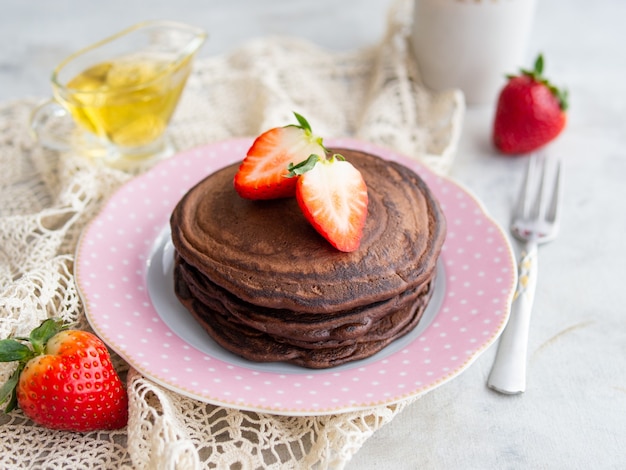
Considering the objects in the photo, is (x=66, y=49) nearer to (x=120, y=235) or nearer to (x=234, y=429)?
(x=120, y=235)

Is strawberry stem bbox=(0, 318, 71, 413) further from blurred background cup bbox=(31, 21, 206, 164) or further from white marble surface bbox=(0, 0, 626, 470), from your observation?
blurred background cup bbox=(31, 21, 206, 164)

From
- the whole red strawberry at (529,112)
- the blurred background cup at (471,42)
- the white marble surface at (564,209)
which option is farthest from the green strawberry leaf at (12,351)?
the blurred background cup at (471,42)

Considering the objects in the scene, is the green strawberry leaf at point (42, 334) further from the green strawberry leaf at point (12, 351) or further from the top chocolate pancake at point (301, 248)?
the top chocolate pancake at point (301, 248)

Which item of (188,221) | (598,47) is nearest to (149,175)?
(188,221)

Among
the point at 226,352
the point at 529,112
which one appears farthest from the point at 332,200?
the point at 529,112

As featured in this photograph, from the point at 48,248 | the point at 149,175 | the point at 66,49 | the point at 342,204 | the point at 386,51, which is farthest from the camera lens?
the point at 66,49

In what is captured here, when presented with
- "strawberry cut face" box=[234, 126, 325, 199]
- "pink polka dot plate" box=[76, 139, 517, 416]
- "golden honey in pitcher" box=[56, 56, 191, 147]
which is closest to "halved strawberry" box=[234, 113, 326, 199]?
"strawberry cut face" box=[234, 126, 325, 199]

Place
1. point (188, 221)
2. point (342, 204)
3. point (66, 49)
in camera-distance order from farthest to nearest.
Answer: point (66, 49), point (188, 221), point (342, 204)
